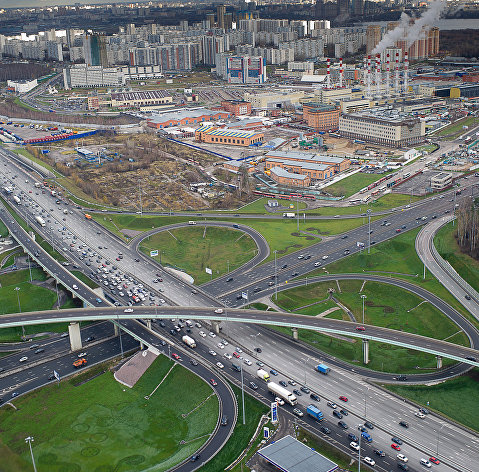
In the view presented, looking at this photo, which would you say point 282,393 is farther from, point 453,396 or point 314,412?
point 453,396

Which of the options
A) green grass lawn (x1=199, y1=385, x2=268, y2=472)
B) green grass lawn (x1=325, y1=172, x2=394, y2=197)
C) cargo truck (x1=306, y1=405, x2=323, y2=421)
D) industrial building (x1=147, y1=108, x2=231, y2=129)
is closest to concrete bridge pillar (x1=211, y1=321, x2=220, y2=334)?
green grass lawn (x1=199, y1=385, x2=268, y2=472)

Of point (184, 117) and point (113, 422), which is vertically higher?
point (184, 117)

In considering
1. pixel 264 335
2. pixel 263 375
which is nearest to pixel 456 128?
pixel 264 335

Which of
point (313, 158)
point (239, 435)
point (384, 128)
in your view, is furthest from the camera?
point (384, 128)

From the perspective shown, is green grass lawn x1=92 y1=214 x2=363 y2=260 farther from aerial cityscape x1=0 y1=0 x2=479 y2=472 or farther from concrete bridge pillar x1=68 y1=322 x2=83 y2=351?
concrete bridge pillar x1=68 y1=322 x2=83 y2=351

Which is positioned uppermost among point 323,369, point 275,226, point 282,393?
point 275,226
